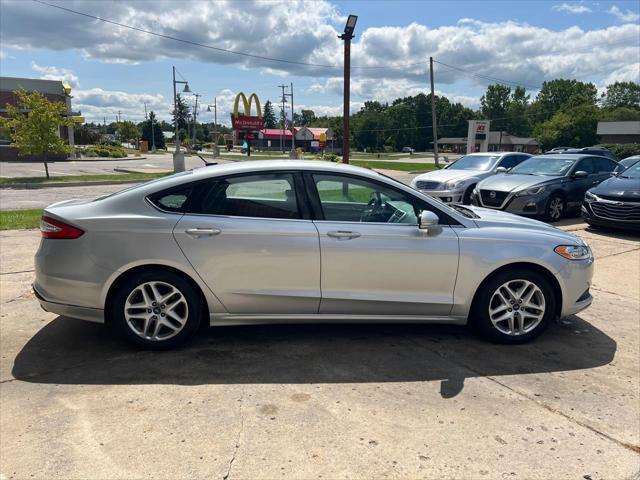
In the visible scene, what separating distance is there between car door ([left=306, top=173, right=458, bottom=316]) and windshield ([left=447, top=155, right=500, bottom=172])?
9.75 m

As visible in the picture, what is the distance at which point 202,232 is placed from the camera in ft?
12.7

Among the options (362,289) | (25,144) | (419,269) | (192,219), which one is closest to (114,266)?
(192,219)

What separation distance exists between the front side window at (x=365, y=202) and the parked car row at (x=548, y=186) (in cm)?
577

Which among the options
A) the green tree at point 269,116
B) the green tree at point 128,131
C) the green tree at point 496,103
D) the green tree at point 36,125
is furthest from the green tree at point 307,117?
the green tree at point 36,125

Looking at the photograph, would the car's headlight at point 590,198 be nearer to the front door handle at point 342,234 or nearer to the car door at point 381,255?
the car door at point 381,255

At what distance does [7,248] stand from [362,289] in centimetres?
609

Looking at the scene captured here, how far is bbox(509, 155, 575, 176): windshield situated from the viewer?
11.5 metres

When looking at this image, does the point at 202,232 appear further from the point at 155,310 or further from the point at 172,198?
the point at 155,310

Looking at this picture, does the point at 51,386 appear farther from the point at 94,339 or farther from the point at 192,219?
the point at 192,219

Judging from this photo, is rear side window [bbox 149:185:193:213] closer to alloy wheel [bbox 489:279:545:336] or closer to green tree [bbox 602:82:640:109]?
alloy wheel [bbox 489:279:545:336]

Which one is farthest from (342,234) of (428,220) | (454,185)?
(454,185)

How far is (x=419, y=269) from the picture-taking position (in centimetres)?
403

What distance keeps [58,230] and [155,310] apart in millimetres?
968

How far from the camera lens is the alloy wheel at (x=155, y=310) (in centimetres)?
387
